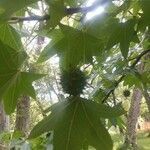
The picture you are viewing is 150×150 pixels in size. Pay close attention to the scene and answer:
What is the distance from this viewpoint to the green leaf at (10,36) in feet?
4.79

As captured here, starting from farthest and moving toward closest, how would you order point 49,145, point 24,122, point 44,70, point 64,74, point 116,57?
point 44,70 < point 24,122 < point 116,57 < point 49,145 < point 64,74

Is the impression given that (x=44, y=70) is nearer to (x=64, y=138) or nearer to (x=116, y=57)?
(x=116, y=57)

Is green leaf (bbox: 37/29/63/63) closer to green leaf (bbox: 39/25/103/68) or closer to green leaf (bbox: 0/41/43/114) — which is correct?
green leaf (bbox: 39/25/103/68)

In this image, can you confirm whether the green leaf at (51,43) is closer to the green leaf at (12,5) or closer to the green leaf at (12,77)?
the green leaf at (12,77)

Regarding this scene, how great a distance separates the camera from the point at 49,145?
5.02 ft

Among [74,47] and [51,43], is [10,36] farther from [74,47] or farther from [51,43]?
[74,47]

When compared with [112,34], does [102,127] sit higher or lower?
lower

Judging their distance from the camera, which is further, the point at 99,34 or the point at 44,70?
A: the point at 44,70

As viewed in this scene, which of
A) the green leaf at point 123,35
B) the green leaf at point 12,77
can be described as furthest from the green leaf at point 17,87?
the green leaf at point 123,35

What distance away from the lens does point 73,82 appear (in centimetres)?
137

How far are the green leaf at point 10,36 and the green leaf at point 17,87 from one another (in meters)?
0.11

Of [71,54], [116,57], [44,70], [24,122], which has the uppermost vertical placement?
[44,70]

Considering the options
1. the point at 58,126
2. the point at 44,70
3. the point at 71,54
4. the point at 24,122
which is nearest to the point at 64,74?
the point at 71,54

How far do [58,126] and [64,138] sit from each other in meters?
0.04
